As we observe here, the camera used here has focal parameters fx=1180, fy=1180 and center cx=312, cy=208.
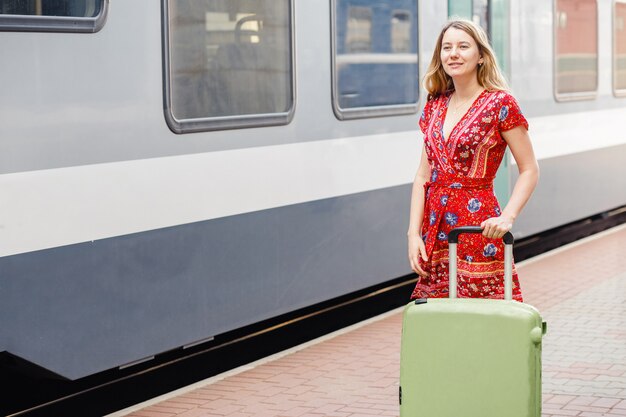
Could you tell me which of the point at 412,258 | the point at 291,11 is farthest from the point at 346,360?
the point at 412,258

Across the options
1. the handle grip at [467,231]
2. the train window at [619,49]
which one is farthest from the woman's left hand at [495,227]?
the train window at [619,49]

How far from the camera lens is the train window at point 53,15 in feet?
17.5

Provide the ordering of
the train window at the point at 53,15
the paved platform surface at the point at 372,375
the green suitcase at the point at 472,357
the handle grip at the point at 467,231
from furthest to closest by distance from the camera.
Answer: the paved platform surface at the point at 372,375 < the train window at the point at 53,15 < the handle grip at the point at 467,231 < the green suitcase at the point at 472,357

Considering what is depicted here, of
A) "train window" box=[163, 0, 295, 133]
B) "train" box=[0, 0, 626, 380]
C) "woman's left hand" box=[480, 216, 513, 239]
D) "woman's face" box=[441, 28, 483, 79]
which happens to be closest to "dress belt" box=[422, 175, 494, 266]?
"woman's left hand" box=[480, 216, 513, 239]

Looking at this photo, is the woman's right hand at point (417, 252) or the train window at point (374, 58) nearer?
the woman's right hand at point (417, 252)

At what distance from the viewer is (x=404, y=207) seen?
8.94m

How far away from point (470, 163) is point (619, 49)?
987 centimetres

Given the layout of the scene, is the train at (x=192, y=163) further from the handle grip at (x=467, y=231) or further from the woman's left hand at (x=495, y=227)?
the woman's left hand at (x=495, y=227)

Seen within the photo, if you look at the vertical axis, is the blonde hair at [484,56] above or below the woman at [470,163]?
above

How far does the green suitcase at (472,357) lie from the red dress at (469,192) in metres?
0.30

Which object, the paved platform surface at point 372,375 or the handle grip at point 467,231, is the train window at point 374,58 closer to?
the paved platform surface at point 372,375

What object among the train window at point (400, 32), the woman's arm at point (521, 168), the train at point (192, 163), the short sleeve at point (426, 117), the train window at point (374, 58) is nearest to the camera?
the woman's arm at point (521, 168)

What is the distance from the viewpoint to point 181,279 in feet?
21.3

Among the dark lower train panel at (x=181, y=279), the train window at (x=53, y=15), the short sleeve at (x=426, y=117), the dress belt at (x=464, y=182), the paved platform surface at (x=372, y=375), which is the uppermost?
the train window at (x=53, y=15)
